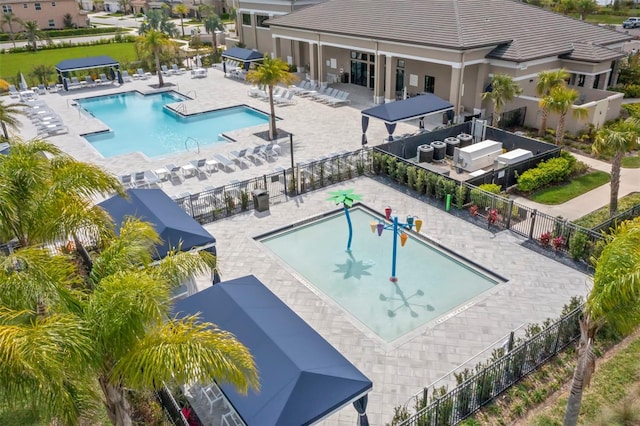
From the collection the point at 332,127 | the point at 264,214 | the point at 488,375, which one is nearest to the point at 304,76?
the point at 332,127

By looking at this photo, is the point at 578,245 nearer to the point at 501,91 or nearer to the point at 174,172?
the point at 501,91

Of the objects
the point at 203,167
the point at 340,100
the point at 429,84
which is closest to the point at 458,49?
the point at 429,84

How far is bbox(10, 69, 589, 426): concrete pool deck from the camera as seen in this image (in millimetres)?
11875

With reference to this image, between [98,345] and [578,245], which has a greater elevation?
[98,345]

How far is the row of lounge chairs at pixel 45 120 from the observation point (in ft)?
97.9

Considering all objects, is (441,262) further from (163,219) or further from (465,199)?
(163,219)

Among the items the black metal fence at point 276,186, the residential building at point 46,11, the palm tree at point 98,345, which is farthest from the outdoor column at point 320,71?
the residential building at point 46,11

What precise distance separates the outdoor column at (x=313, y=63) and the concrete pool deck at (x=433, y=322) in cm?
2147

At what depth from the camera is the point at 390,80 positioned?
1264 inches

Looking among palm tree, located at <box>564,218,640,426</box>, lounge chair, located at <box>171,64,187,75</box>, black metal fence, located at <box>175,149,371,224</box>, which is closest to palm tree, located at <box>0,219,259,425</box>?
palm tree, located at <box>564,218,640,426</box>

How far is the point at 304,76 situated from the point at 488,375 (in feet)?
116

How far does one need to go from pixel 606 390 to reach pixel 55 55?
6362cm

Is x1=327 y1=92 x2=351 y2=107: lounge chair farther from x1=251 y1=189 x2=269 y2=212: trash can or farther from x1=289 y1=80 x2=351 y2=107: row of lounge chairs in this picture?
x1=251 y1=189 x2=269 y2=212: trash can

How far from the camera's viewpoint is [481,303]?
46.1 feet
